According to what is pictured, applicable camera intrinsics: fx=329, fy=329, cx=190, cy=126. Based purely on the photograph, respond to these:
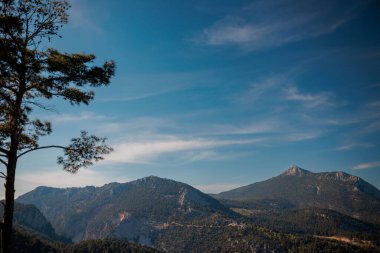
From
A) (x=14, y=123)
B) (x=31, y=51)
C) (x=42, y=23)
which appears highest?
(x=42, y=23)

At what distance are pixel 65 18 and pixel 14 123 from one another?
24.5ft

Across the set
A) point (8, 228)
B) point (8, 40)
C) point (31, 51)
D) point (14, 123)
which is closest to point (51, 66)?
point (31, 51)

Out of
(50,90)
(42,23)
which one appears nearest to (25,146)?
(50,90)

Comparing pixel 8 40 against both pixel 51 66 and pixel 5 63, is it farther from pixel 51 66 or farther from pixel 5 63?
pixel 51 66

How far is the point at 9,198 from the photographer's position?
63.1ft

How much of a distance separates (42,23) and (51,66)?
111 inches

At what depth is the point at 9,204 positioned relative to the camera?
63.1 feet

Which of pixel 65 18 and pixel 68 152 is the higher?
pixel 65 18

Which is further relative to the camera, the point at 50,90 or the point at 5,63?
the point at 50,90

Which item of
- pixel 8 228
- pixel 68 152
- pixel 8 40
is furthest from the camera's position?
pixel 68 152

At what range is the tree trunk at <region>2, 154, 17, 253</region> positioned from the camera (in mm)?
18422

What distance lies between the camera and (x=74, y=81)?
73.6ft

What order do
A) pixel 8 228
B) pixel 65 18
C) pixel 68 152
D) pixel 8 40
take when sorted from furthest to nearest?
pixel 68 152 → pixel 65 18 → pixel 8 40 → pixel 8 228

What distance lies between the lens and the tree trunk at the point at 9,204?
18422 mm
